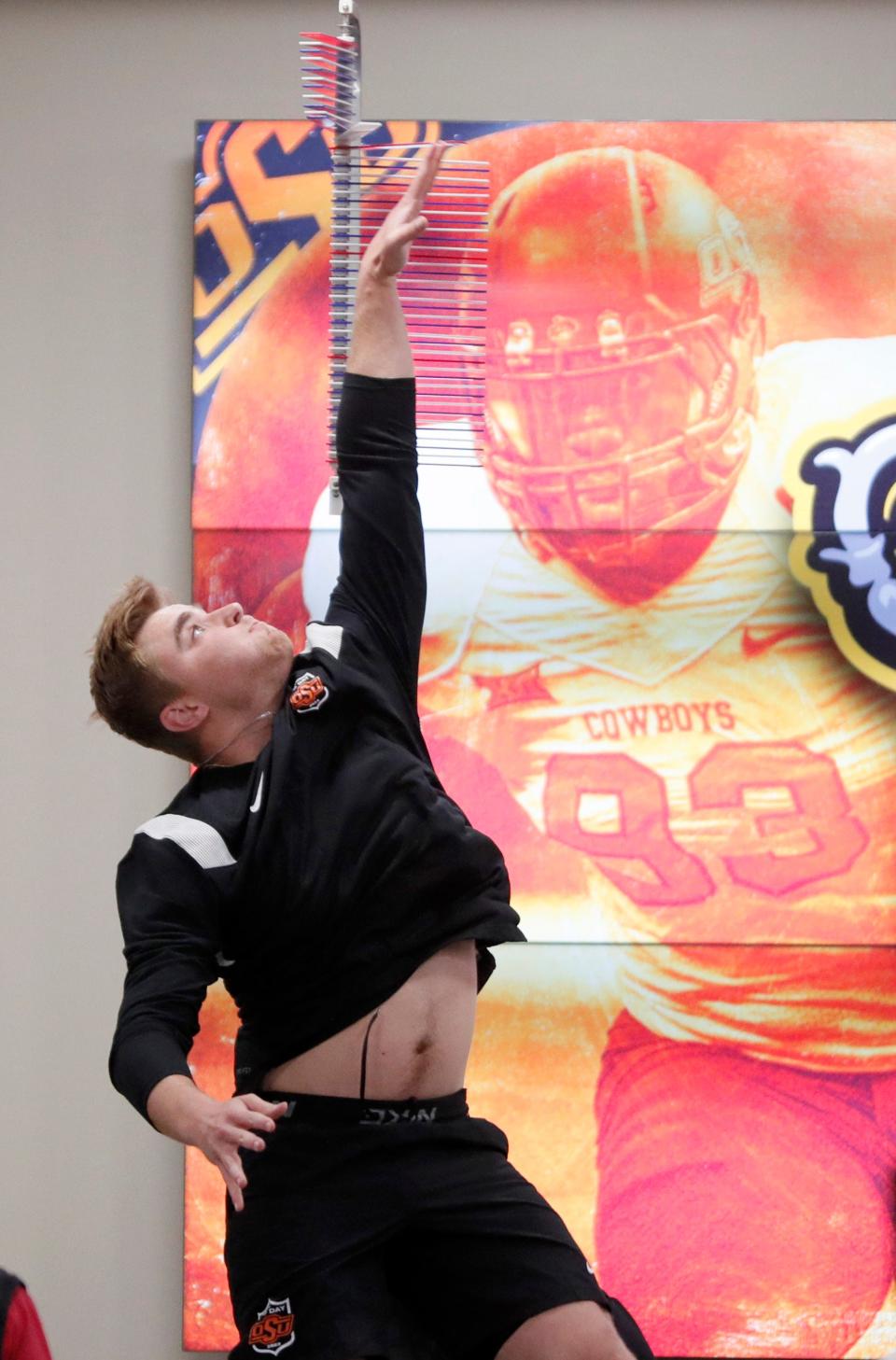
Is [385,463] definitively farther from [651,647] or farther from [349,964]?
[651,647]

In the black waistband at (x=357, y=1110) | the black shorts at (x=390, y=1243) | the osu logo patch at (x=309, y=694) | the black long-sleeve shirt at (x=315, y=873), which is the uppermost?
the osu logo patch at (x=309, y=694)

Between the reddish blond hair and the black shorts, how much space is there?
1.64 ft

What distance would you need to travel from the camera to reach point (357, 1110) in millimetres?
1855

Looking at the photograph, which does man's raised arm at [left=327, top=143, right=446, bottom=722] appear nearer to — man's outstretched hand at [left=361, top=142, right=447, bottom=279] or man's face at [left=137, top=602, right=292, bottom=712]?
man's outstretched hand at [left=361, top=142, right=447, bottom=279]

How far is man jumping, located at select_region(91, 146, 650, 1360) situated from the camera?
179cm

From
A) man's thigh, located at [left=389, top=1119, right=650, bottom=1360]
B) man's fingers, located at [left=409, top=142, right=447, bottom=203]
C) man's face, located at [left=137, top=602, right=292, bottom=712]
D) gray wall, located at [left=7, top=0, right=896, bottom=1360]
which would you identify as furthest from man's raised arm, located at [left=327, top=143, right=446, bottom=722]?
gray wall, located at [left=7, top=0, right=896, bottom=1360]

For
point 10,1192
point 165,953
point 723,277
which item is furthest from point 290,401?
point 10,1192

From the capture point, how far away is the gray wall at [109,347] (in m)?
2.87

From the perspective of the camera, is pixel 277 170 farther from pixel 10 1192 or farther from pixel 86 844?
pixel 10 1192

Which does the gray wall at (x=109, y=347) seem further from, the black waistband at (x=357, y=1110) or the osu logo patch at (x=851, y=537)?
the black waistband at (x=357, y=1110)

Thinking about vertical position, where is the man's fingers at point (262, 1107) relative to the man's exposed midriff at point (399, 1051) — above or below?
above

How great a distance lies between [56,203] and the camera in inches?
117

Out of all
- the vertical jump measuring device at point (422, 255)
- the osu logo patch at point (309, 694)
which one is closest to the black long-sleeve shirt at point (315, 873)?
the osu logo patch at point (309, 694)

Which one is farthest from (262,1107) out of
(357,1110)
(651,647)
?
(651,647)
